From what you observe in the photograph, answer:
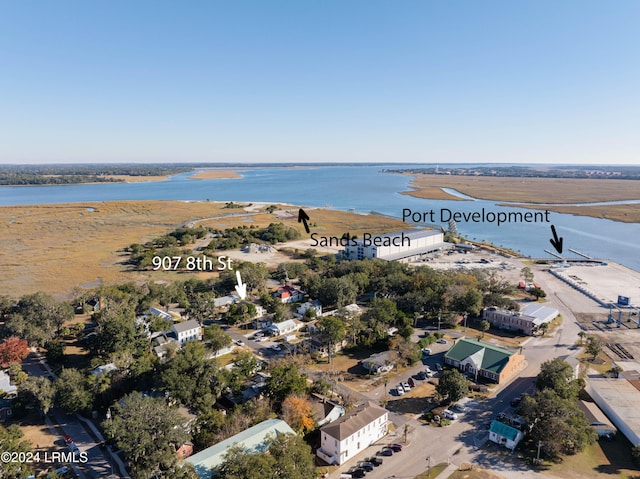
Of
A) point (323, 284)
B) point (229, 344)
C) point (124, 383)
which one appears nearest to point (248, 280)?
point (323, 284)

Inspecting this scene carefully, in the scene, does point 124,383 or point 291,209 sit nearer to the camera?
point 124,383

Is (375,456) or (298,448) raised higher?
(298,448)

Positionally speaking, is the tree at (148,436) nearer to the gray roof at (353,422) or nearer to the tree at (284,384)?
the tree at (284,384)

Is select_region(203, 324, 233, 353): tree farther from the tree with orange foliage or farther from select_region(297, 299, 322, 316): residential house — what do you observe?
the tree with orange foliage

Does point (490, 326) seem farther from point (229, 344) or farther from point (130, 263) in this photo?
point (130, 263)

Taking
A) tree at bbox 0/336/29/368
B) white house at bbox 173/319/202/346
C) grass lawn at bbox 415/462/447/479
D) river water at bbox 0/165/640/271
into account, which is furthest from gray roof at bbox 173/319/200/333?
river water at bbox 0/165/640/271

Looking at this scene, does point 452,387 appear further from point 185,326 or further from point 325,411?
point 185,326

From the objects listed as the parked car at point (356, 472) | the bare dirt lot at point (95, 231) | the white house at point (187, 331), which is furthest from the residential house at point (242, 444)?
the bare dirt lot at point (95, 231)
